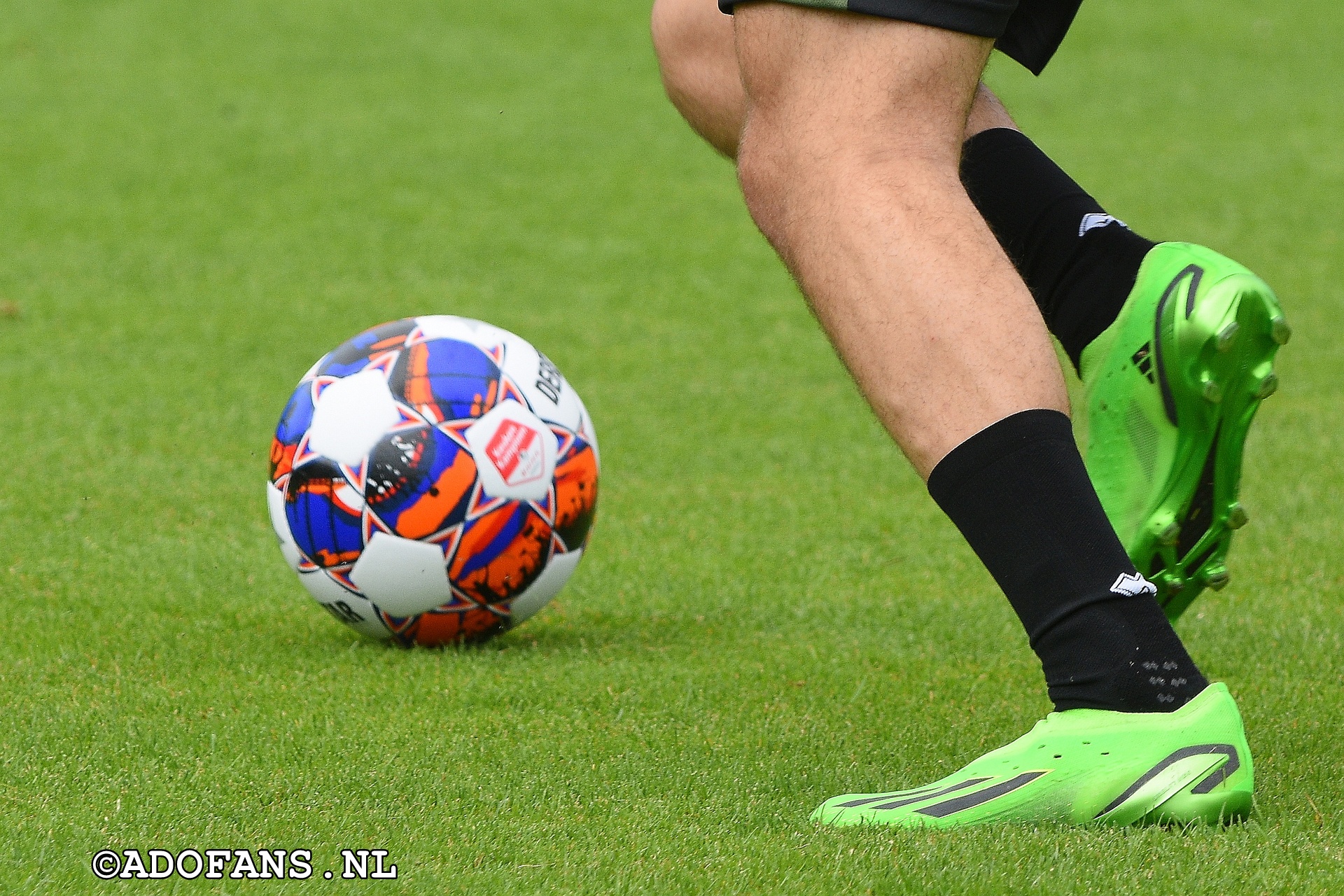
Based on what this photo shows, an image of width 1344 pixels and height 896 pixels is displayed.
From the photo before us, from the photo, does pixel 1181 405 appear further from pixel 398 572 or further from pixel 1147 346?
pixel 398 572

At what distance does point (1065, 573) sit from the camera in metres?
1.93

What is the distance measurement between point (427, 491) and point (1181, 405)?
1335mm

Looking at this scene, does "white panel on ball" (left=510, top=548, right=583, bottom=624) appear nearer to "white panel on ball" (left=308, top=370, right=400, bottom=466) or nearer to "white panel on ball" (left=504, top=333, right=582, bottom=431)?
"white panel on ball" (left=504, top=333, right=582, bottom=431)

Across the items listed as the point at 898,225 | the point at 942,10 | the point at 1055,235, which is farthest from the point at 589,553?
the point at 942,10

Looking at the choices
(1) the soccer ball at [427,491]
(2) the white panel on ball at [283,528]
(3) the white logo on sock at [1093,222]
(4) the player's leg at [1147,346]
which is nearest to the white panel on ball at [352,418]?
(1) the soccer ball at [427,491]

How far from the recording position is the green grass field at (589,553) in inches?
75.9

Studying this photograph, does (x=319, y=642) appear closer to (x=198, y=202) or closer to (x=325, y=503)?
(x=325, y=503)

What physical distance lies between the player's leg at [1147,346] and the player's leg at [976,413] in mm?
387

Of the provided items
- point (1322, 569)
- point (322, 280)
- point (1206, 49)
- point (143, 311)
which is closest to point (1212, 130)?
point (1206, 49)

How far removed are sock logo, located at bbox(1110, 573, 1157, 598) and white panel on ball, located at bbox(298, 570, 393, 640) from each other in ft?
4.89

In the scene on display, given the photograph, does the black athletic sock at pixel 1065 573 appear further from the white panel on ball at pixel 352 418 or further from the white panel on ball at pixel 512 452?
the white panel on ball at pixel 352 418

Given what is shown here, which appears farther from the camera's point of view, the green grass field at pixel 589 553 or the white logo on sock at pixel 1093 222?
the white logo on sock at pixel 1093 222

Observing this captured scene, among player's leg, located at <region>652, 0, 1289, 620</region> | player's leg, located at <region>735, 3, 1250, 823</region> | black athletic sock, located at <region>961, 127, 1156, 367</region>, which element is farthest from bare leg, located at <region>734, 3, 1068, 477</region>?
black athletic sock, located at <region>961, 127, 1156, 367</region>

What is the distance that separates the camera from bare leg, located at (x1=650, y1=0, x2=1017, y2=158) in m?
2.66
